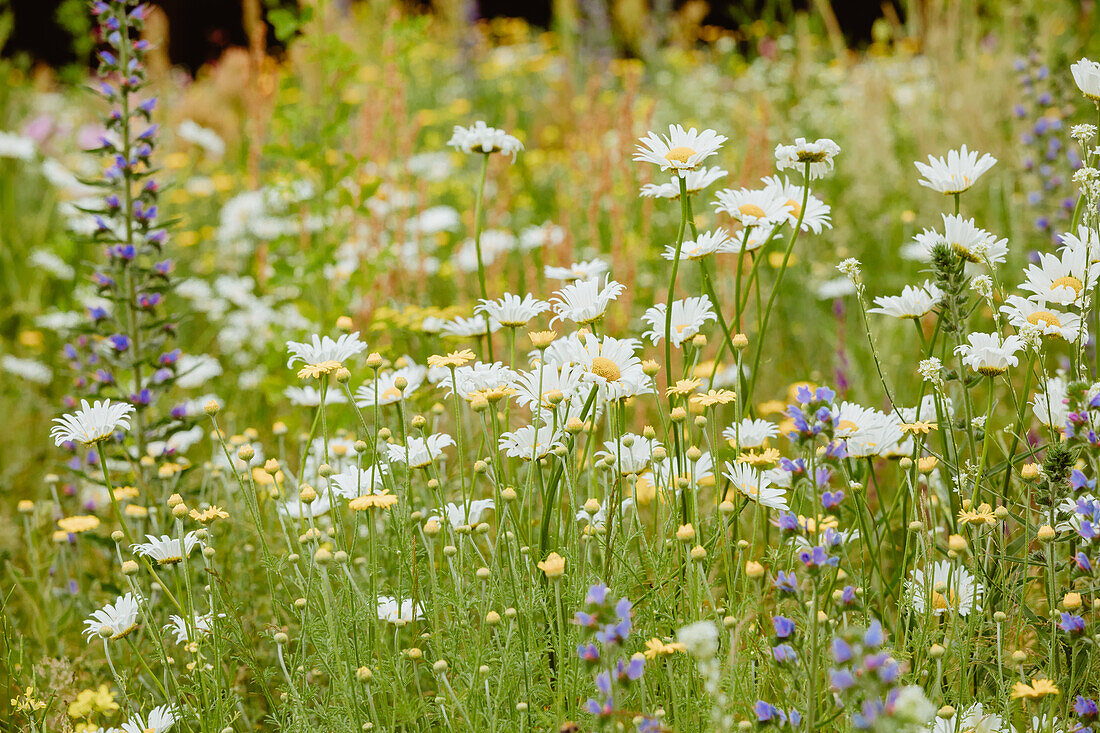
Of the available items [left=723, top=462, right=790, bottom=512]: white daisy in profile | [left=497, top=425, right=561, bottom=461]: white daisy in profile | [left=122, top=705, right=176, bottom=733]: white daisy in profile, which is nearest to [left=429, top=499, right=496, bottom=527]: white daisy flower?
[left=497, top=425, right=561, bottom=461]: white daisy in profile

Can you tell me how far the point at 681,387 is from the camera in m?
1.58

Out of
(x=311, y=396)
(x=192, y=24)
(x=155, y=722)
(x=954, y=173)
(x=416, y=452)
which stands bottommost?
(x=155, y=722)

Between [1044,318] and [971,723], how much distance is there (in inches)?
26.7

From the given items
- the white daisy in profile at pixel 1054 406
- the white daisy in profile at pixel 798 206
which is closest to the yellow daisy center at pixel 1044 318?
the white daisy in profile at pixel 1054 406

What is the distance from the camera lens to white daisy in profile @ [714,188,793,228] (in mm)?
1727

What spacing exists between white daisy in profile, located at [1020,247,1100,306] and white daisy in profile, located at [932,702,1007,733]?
26.3 inches

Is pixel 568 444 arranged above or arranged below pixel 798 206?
below

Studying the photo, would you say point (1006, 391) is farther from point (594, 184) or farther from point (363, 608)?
point (363, 608)

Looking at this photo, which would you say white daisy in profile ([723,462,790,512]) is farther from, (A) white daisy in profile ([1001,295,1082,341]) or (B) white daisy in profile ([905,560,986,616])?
(A) white daisy in profile ([1001,295,1082,341])

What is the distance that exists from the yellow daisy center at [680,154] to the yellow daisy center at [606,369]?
38 cm

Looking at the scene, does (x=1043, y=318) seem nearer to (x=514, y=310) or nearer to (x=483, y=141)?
(x=514, y=310)

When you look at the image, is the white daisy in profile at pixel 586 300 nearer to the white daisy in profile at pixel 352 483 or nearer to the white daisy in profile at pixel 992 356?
the white daisy in profile at pixel 352 483

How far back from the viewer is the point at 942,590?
4.95 feet

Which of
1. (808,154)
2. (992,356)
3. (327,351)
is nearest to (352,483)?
(327,351)
